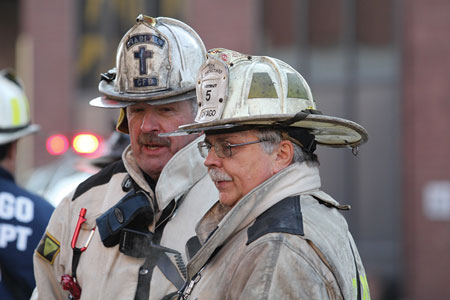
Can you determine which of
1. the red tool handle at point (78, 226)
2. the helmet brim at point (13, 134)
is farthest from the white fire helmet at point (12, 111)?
the red tool handle at point (78, 226)

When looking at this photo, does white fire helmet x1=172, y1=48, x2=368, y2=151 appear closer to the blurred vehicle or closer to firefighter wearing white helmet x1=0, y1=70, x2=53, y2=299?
firefighter wearing white helmet x1=0, y1=70, x2=53, y2=299

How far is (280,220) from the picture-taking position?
8.79ft

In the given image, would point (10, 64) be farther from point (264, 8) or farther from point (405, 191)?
point (405, 191)

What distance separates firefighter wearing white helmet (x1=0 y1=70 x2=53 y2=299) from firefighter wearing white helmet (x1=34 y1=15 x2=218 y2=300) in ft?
1.50

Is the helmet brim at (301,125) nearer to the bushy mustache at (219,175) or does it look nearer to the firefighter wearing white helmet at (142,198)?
the bushy mustache at (219,175)

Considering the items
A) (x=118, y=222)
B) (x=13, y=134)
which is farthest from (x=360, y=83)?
(x=118, y=222)

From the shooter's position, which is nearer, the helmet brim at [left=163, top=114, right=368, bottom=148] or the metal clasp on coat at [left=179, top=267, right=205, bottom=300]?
the helmet brim at [left=163, top=114, right=368, bottom=148]

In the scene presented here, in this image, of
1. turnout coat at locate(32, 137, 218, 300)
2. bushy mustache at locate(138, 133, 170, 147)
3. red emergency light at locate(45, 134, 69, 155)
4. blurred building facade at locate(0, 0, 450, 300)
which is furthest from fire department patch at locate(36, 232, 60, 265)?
blurred building facade at locate(0, 0, 450, 300)

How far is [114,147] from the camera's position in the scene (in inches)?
214

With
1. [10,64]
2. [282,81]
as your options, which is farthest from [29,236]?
[10,64]

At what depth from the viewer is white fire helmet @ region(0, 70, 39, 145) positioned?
4891mm

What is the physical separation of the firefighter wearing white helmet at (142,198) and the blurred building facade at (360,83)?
11407 millimetres

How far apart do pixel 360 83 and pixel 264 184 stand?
43.4 ft

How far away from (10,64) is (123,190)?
17.3 metres
